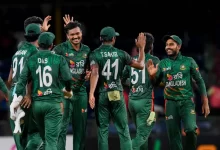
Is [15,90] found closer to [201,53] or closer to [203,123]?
[203,123]

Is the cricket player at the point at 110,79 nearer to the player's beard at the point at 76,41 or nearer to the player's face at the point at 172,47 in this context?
the player's beard at the point at 76,41

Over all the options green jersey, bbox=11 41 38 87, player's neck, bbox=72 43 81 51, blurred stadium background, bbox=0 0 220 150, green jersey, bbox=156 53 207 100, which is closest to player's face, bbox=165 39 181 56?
green jersey, bbox=156 53 207 100

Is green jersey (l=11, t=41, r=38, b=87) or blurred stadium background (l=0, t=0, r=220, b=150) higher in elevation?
blurred stadium background (l=0, t=0, r=220, b=150)

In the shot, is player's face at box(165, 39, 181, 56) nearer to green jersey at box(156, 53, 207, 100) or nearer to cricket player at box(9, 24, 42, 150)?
green jersey at box(156, 53, 207, 100)

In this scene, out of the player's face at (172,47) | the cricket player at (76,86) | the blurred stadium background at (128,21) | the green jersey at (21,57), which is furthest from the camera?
the blurred stadium background at (128,21)

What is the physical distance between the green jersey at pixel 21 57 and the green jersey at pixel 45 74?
0.46m

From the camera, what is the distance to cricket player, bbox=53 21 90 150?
11.2 meters

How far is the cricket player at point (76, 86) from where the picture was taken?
36.7ft

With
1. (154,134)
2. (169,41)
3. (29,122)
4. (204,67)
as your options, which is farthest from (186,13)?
(29,122)

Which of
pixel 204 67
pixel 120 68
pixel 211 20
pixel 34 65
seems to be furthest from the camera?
pixel 211 20

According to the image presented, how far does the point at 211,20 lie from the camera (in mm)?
18469

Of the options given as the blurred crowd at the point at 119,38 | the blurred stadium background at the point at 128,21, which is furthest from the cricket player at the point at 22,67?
the blurred stadium background at the point at 128,21

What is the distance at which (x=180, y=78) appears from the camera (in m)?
11.5

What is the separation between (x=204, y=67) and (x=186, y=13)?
1.97 m
